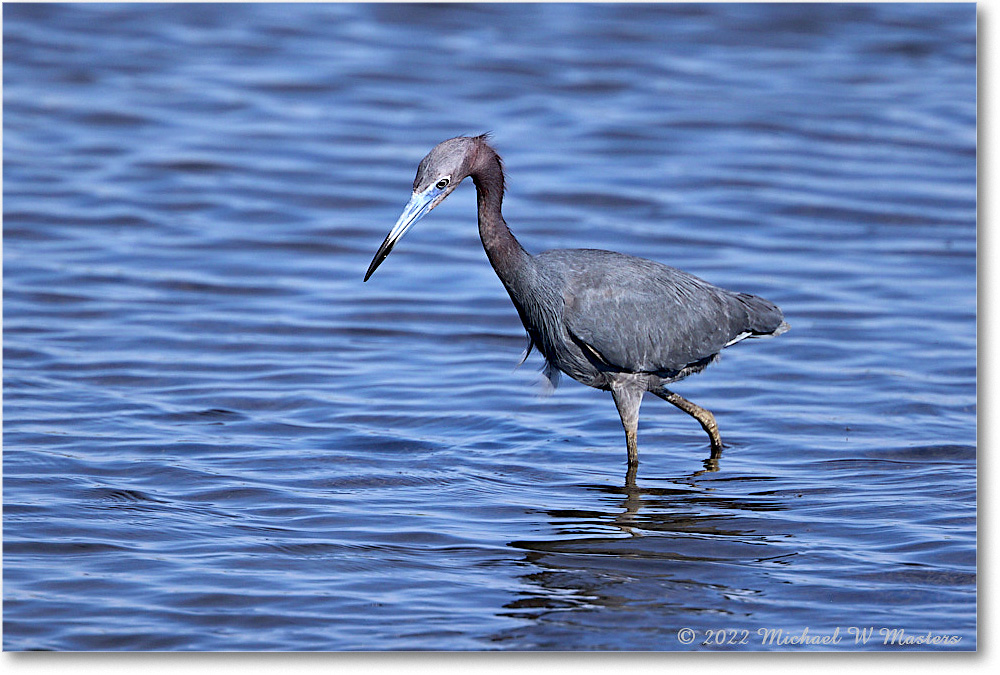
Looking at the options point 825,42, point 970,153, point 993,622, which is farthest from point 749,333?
point 825,42

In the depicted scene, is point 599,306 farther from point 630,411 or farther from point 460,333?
point 460,333

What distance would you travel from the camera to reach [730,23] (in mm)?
14945

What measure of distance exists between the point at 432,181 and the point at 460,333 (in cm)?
276

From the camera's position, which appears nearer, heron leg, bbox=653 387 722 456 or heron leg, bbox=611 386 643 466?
heron leg, bbox=611 386 643 466

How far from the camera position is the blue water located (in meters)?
5.03

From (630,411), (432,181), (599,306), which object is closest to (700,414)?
(630,411)

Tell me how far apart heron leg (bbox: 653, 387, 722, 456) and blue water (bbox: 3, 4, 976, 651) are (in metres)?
0.11

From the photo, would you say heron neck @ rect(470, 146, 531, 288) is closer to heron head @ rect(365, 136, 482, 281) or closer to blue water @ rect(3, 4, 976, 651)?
heron head @ rect(365, 136, 482, 281)

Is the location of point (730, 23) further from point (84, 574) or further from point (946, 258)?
point (84, 574)

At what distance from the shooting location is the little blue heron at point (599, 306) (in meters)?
6.04

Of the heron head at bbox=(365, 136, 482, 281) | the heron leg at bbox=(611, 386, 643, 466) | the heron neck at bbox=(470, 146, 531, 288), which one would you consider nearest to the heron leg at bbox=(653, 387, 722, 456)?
the heron leg at bbox=(611, 386, 643, 466)

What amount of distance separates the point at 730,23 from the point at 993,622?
11.3m

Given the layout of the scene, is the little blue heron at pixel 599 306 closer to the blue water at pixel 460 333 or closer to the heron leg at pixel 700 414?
the heron leg at pixel 700 414

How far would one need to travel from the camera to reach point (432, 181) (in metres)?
5.82
